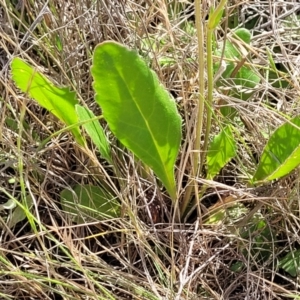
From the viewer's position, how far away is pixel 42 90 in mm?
833

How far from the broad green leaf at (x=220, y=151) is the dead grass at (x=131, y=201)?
0.03 metres

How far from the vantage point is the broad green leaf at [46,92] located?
803 mm

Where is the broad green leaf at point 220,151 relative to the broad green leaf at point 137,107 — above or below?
below

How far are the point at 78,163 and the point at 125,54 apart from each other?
0.31m

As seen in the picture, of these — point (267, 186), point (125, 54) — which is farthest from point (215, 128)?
point (125, 54)

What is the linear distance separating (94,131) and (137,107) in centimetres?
10

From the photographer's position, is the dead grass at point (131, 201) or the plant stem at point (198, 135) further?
the dead grass at point (131, 201)

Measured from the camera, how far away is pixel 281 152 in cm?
86

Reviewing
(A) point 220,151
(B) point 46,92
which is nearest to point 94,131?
(B) point 46,92

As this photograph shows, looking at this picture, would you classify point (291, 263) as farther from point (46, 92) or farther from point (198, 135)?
point (46, 92)

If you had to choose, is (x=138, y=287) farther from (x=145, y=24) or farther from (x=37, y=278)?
(x=145, y=24)

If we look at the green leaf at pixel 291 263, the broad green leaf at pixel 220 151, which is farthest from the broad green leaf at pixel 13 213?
the green leaf at pixel 291 263

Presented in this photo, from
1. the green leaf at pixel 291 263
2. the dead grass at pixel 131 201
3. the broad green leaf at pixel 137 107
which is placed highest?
the broad green leaf at pixel 137 107

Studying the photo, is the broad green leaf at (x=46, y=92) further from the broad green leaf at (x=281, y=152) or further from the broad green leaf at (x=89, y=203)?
the broad green leaf at (x=281, y=152)
